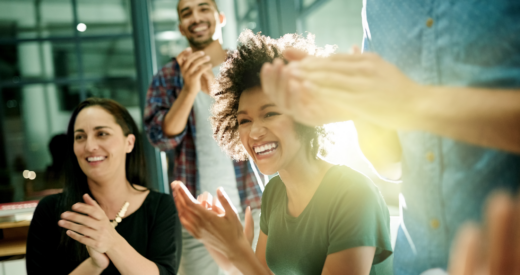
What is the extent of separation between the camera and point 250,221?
59cm

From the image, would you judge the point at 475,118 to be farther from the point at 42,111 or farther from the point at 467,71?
the point at 42,111

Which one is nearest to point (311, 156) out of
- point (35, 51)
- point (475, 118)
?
point (475, 118)

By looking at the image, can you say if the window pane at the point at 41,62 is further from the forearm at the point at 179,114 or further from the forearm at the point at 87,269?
the forearm at the point at 87,269

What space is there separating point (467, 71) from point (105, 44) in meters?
4.16

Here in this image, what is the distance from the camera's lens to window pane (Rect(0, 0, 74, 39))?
105 inches

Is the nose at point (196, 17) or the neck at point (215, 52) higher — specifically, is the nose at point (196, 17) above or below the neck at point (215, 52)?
above

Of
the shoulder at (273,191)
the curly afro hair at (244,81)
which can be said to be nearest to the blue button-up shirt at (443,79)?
the curly afro hair at (244,81)

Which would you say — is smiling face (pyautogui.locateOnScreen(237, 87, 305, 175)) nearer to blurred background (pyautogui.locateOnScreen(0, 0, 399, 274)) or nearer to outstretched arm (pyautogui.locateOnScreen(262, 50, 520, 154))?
blurred background (pyautogui.locateOnScreen(0, 0, 399, 274))

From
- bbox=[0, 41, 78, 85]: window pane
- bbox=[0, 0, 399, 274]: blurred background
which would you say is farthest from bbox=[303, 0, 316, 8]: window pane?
bbox=[0, 41, 78, 85]: window pane

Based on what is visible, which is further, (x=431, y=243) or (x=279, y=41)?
(x=279, y=41)

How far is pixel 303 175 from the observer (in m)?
0.58

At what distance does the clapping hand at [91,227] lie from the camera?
0.66 m

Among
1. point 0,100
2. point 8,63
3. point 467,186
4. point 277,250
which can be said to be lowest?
point 277,250

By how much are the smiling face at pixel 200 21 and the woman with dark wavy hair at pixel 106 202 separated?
274mm
